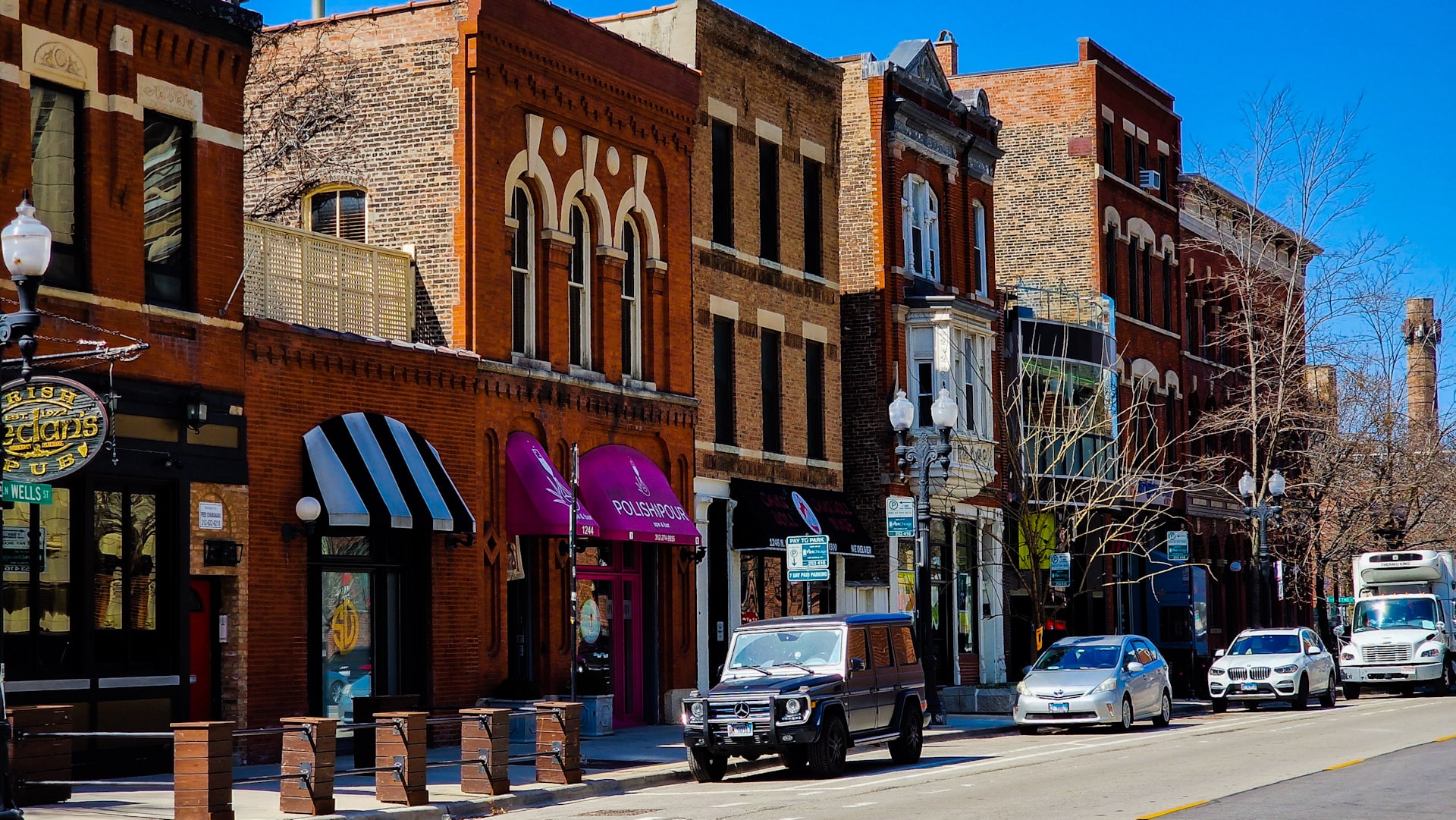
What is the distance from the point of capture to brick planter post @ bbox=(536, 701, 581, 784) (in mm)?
20859

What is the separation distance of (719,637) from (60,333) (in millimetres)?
15430

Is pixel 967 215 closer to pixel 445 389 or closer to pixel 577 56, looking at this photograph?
pixel 577 56

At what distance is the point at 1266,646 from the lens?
37.0 metres

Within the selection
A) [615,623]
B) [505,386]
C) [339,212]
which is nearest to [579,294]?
[505,386]

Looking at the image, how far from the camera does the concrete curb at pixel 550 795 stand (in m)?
17.8

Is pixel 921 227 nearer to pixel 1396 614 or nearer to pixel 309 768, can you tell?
pixel 1396 614

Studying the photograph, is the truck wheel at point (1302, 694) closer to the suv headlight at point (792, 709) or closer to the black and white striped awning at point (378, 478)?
the suv headlight at point (792, 709)

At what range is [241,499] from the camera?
73.9 ft

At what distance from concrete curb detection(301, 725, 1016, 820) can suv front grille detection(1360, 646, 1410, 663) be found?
72.7 ft

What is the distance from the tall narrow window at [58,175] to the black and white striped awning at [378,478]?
4.18 metres

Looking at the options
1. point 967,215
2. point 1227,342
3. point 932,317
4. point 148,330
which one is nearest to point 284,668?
point 148,330

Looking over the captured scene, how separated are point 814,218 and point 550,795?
1924 cm

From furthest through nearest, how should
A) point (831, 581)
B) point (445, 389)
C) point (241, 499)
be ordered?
point (831, 581) < point (445, 389) < point (241, 499)

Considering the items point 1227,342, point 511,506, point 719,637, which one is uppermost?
point 1227,342
